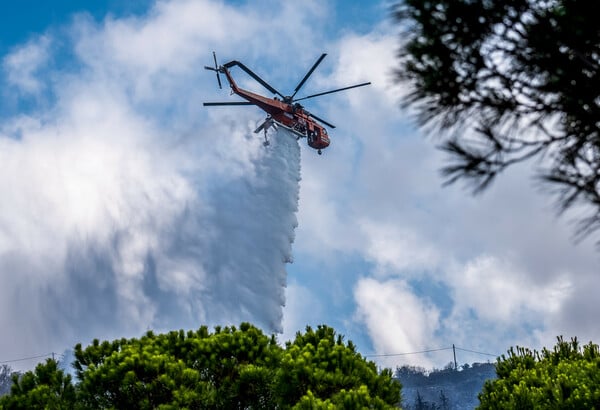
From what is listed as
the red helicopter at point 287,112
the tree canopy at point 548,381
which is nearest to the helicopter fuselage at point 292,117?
the red helicopter at point 287,112

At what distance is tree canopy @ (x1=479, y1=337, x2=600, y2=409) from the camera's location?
55.9 feet

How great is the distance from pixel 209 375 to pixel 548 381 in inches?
385

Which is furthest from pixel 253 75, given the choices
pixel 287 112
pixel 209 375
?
pixel 209 375

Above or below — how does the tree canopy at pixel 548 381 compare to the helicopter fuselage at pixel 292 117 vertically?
below

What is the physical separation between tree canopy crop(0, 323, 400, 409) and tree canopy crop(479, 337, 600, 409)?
453cm

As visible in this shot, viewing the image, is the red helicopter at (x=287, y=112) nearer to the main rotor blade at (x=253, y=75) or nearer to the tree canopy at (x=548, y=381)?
the main rotor blade at (x=253, y=75)

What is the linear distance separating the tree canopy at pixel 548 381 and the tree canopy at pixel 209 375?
4533 millimetres

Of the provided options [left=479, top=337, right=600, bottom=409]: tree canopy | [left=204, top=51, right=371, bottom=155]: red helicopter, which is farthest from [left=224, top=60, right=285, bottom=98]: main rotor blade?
[left=479, top=337, right=600, bottom=409]: tree canopy

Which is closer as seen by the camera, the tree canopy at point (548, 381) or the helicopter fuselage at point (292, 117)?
the tree canopy at point (548, 381)

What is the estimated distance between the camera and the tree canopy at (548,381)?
1705 centimetres

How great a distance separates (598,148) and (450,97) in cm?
173

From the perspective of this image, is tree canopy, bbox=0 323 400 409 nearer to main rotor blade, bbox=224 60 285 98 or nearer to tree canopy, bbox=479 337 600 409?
tree canopy, bbox=479 337 600 409

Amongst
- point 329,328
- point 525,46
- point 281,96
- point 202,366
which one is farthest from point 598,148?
point 281,96

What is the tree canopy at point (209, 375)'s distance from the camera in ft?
51.1
